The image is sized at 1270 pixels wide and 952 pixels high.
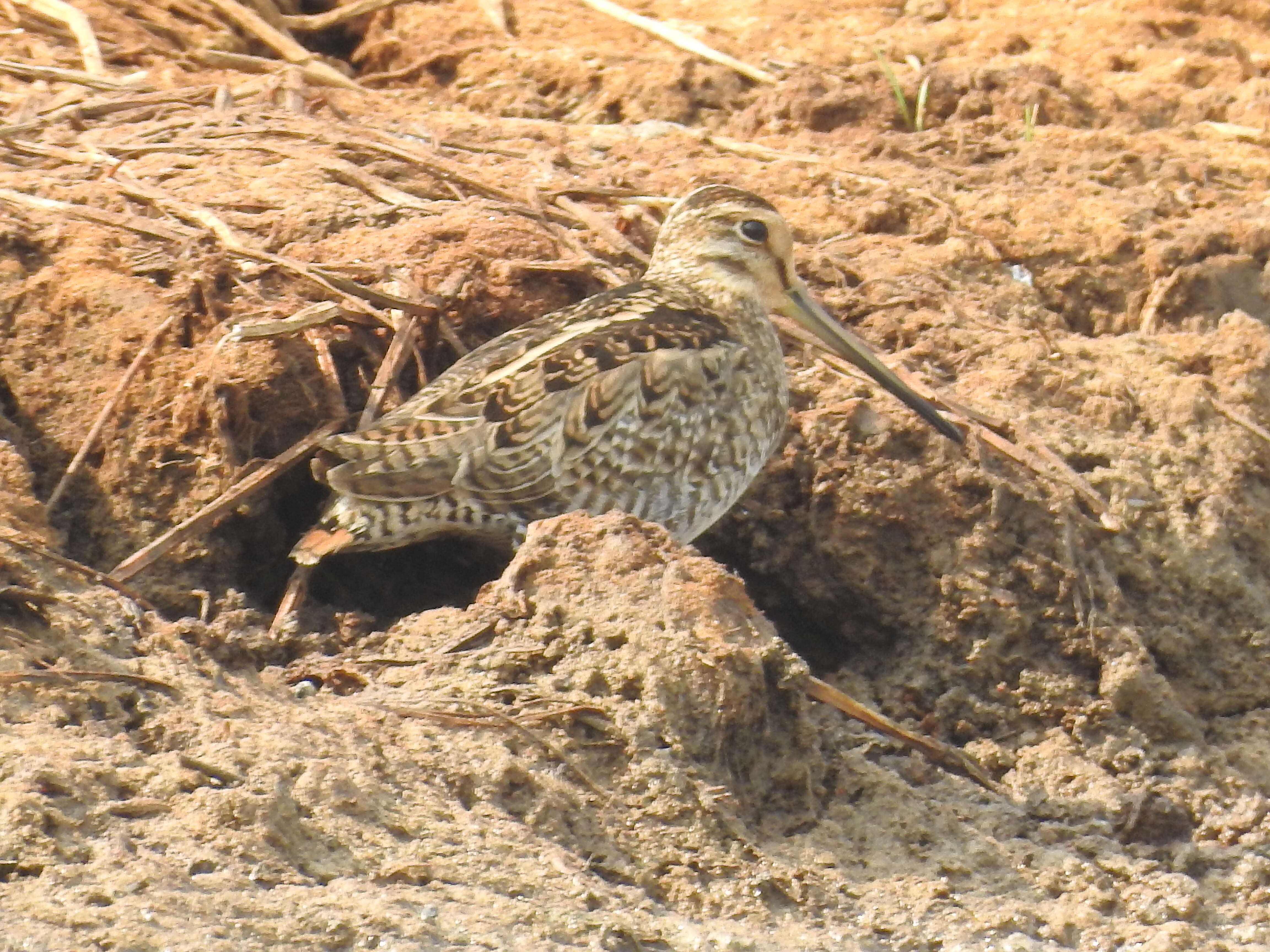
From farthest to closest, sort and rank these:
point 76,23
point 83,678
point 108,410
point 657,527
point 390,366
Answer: point 76,23, point 390,366, point 108,410, point 657,527, point 83,678

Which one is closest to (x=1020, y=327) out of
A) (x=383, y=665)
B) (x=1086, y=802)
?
(x=1086, y=802)

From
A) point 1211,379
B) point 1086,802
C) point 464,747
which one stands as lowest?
point 1086,802

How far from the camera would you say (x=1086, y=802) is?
4.18 meters

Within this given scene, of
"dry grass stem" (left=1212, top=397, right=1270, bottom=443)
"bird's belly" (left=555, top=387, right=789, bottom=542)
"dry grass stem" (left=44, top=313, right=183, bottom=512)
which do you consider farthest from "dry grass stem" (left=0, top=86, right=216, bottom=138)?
"dry grass stem" (left=1212, top=397, right=1270, bottom=443)

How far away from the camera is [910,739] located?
13.5 ft

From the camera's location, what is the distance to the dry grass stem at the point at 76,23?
238 inches

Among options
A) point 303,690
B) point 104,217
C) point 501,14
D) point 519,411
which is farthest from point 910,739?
point 501,14

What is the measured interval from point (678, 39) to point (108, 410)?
119 inches

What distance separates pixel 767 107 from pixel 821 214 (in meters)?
0.80

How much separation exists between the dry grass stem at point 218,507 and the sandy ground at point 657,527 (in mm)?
56

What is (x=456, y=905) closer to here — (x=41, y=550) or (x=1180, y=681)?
(x=41, y=550)

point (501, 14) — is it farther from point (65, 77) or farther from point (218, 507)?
point (218, 507)

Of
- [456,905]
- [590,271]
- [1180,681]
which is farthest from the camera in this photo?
[590,271]

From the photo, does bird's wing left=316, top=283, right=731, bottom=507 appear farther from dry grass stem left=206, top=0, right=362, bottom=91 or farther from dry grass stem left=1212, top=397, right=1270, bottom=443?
dry grass stem left=206, top=0, right=362, bottom=91
